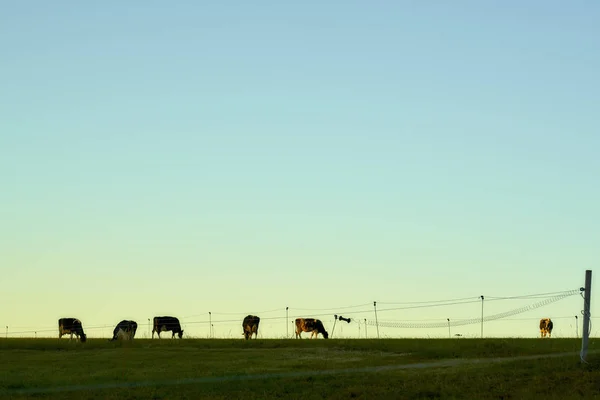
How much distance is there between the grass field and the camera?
3347 centimetres

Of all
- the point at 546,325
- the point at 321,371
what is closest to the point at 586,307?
the point at 321,371

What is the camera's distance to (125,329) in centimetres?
7669

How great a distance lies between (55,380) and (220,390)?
8.56 m

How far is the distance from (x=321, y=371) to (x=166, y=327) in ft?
139

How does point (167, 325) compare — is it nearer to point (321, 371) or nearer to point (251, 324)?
point (251, 324)

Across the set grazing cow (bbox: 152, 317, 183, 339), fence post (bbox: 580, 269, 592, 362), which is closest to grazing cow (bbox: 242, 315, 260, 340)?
grazing cow (bbox: 152, 317, 183, 339)

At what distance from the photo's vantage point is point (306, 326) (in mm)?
78500

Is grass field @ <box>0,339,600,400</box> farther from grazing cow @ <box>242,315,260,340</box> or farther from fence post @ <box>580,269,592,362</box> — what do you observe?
grazing cow @ <box>242,315,260,340</box>

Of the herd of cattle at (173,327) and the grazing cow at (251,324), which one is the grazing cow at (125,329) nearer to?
the herd of cattle at (173,327)

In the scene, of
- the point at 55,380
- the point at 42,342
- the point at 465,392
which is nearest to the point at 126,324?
the point at 42,342

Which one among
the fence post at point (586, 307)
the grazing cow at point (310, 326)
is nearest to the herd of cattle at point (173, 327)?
the grazing cow at point (310, 326)

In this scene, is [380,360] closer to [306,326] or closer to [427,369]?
[427,369]

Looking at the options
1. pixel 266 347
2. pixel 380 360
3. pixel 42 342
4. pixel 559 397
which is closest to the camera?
pixel 559 397

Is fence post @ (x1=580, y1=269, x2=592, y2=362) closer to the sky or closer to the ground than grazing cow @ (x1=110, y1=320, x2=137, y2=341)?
closer to the sky
